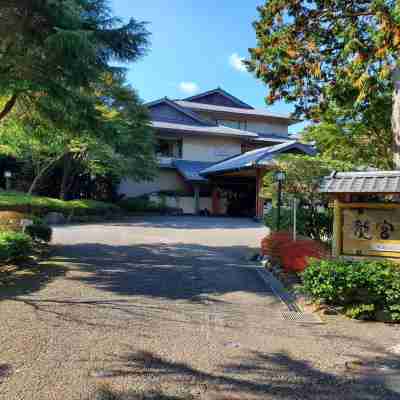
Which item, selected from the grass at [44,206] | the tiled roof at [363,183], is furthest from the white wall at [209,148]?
the tiled roof at [363,183]

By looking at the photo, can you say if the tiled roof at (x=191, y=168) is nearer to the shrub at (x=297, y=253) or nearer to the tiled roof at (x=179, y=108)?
the tiled roof at (x=179, y=108)

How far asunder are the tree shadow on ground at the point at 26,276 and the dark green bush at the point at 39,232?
1.61m

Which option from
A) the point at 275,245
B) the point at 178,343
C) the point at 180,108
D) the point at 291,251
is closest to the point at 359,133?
the point at 275,245

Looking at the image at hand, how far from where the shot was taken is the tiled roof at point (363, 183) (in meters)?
5.67

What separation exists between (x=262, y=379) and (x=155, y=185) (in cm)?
2452

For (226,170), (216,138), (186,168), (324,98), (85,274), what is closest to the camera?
(85,274)

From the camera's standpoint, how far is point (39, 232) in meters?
9.96

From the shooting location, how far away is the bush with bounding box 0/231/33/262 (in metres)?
7.39

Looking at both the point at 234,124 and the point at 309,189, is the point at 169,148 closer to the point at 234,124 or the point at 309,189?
the point at 234,124

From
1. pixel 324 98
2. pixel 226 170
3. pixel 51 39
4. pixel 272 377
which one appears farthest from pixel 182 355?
pixel 226 170

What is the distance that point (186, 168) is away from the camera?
25844 mm

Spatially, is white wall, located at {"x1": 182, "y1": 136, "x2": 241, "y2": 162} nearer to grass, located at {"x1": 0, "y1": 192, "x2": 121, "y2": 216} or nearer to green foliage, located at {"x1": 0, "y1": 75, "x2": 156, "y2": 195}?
green foliage, located at {"x1": 0, "y1": 75, "x2": 156, "y2": 195}

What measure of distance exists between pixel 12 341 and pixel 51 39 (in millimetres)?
5334

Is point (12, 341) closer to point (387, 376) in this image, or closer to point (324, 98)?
point (387, 376)
